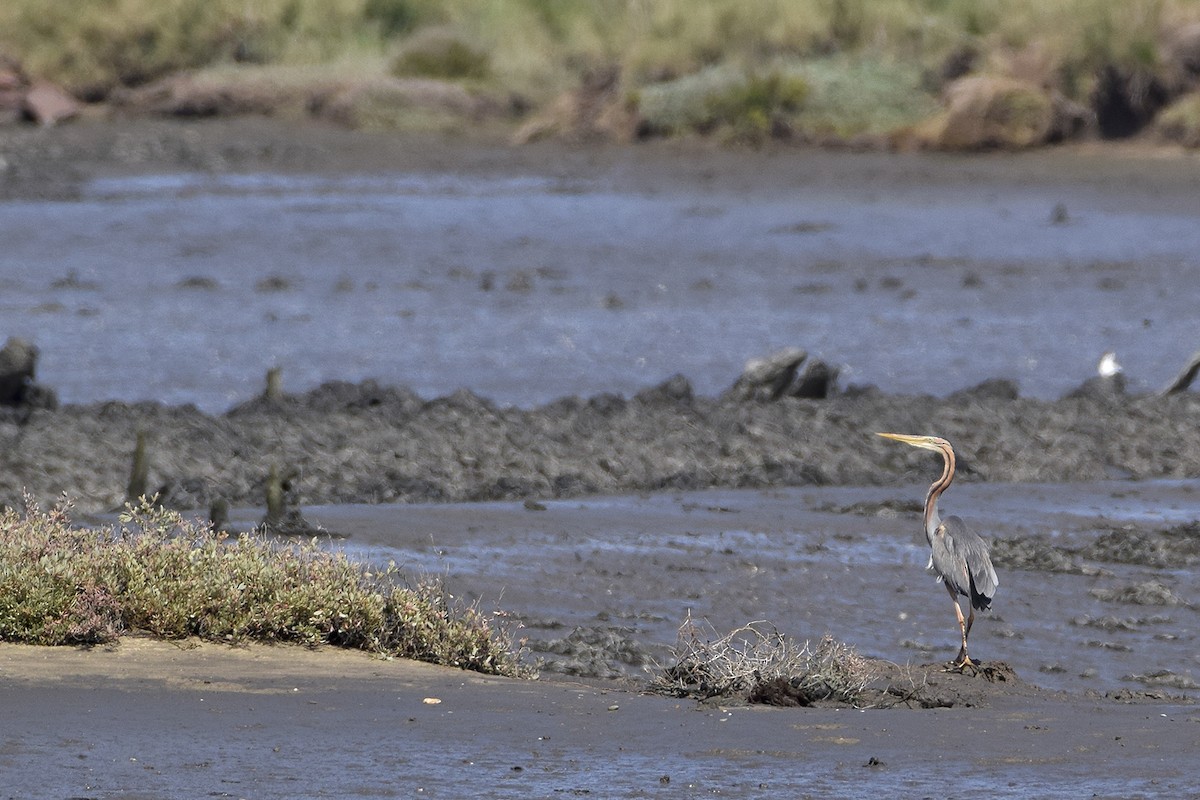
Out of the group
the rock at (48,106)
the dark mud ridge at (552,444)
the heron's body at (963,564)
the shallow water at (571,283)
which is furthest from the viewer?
the rock at (48,106)

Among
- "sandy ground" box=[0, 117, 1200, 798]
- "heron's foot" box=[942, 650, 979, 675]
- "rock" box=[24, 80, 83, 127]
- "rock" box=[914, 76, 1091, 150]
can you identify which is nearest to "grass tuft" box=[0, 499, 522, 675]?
"sandy ground" box=[0, 117, 1200, 798]

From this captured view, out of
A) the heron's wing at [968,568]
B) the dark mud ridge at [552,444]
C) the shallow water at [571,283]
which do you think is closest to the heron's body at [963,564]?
the heron's wing at [968,568]

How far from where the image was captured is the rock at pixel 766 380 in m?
17.9

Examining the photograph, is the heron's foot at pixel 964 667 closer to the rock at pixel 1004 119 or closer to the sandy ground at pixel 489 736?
the sandy ground at pixel 489 736

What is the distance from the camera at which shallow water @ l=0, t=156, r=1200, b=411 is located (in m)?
21.3

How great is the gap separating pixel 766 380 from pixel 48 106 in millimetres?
32400

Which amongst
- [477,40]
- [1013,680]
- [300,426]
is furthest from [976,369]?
[477,40]

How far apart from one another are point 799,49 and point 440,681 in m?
40.5

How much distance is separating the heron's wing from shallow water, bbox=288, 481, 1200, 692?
0.94 meters

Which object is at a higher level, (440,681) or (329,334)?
(329,334)

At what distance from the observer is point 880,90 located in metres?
43.6

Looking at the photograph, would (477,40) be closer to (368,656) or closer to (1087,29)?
(1087,29)

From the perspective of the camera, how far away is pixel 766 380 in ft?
58.7

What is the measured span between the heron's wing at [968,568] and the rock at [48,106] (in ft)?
130
